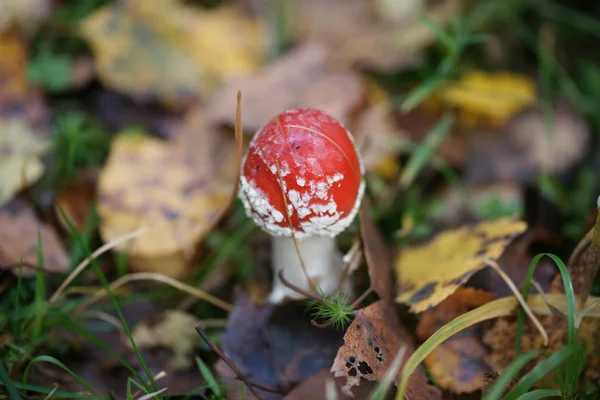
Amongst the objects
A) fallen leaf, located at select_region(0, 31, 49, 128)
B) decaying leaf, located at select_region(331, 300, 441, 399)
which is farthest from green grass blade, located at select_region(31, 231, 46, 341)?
decaying leaf, located at select_region(331, 300, 441, 399)

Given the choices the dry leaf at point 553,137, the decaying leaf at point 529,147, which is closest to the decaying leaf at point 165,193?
the decaying leaf at point 529,147

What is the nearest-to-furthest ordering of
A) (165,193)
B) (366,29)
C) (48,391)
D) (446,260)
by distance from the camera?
(48,391) → (446,260) → (165,193) → (366,29)

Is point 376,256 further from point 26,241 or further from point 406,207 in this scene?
point 26,241

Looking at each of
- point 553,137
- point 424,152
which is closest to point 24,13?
point 424,152

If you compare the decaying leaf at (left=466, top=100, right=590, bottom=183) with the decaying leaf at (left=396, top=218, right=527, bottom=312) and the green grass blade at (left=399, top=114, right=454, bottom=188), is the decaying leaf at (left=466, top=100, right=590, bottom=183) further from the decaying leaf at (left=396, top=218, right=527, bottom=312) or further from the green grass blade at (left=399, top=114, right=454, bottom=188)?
the decaying leaf at (left=396, top=218, right=527, bottom=312)

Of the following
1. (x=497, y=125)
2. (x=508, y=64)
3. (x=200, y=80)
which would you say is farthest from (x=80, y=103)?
(x=508, y=64)


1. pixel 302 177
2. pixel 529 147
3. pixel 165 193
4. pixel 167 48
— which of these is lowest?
pixel 165 193

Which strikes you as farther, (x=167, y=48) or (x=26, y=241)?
(x=167, y=48)
